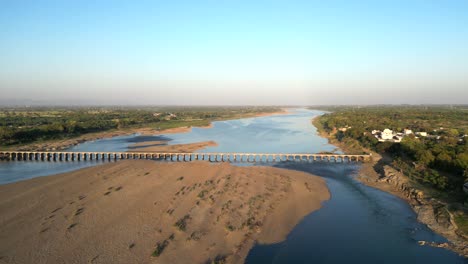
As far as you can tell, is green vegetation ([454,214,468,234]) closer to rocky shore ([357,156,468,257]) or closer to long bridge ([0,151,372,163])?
rocky shore ([357,156,468,257])

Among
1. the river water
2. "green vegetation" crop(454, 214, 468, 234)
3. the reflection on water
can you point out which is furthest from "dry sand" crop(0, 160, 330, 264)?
"green vegetation" crop(454, 214, 468, 234)

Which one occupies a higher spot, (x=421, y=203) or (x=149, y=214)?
(x=149, y=214)

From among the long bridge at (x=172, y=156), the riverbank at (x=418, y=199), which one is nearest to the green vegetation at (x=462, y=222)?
the riverbank at (x=418, y=199)

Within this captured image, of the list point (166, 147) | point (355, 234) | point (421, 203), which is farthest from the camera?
point (166, 147)

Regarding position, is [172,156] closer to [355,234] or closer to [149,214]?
[149,214]

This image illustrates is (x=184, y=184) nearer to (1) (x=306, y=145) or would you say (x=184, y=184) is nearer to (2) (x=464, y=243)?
(2) (x=464, y=243)

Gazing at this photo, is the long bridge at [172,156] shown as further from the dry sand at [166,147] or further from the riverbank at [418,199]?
the riverbank at [418,199]

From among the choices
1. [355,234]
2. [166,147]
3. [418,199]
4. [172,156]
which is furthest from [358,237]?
[166,147]
